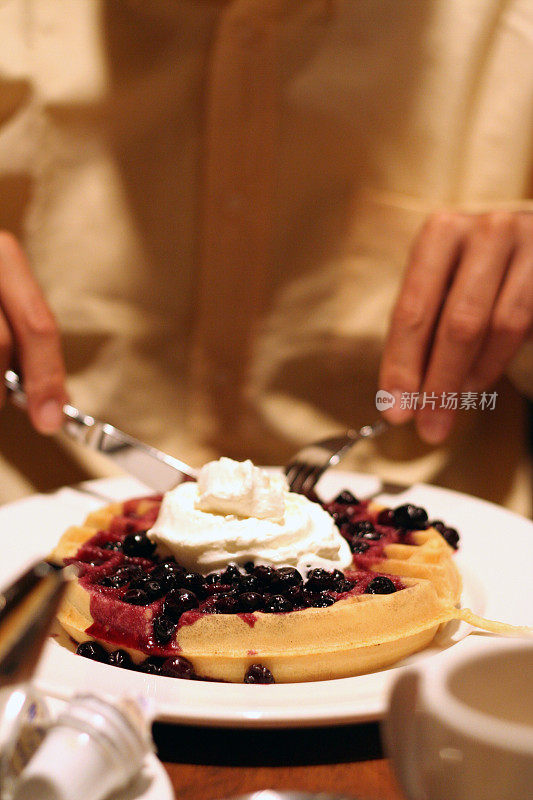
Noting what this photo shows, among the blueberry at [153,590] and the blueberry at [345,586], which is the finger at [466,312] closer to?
the blueberry at [345,586]

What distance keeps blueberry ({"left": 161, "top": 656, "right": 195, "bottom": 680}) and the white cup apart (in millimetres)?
457

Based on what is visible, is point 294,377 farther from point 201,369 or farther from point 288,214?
point 288,214

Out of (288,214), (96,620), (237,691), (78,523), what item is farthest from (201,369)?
(237,691)

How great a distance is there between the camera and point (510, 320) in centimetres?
143

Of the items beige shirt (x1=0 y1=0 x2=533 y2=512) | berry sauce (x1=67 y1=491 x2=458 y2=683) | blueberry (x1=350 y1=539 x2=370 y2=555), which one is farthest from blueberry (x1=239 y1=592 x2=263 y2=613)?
beige shirt (x1=0 y1=0 x2=533 y2=512)

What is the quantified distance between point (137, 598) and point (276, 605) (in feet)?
0.55

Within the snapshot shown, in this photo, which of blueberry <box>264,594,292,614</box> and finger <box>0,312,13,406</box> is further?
finger <box>0,312,13,406</box>

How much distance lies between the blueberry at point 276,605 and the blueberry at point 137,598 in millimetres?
146

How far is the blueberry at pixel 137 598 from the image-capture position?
0.95 metres

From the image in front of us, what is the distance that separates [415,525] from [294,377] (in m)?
0.64

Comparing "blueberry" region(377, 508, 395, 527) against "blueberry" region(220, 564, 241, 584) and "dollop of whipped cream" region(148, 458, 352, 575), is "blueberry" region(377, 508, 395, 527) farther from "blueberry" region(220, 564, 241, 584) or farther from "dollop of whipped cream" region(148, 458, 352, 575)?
"blueberry" region(220, 564, 241, 584)

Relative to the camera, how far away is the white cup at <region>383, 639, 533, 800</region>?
0.40 metres

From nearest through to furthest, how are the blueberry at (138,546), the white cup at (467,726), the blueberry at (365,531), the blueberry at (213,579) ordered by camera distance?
the white cup at (467,726)
the blueberry at (213,579)
the blueberry at (138,546)
the blueberry at (365,531)

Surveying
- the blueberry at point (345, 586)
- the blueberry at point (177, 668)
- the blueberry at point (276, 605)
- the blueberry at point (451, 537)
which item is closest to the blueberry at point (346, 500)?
the blueberry at point (451, 537)
